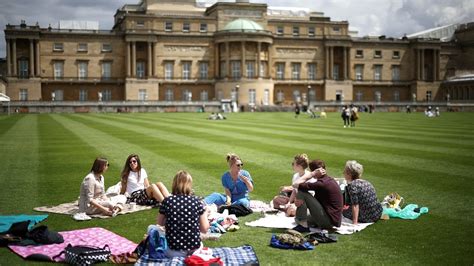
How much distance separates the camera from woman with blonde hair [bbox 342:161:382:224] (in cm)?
1277

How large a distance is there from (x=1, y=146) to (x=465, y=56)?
12082 cm

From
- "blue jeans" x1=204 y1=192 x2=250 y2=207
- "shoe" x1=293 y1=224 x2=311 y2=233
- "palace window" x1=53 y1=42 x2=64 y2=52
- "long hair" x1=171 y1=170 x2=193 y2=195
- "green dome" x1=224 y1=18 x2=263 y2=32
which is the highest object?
"green dome" x1=224 y1=18 x2=263 y2=32

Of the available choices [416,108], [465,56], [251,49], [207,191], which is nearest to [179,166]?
[207,191]

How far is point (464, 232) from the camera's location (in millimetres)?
11805

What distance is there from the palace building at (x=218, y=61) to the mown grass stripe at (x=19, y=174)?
7379cm

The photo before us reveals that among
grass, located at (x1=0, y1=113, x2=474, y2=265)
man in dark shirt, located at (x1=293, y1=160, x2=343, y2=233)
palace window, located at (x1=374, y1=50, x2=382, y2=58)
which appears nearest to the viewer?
grass, located at (x1=0, y1=113, x2=474, y2=265)

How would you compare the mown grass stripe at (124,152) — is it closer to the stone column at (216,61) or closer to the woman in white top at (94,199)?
the woman in white top at (94,199)

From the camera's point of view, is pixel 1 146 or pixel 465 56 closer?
pixel 1 146

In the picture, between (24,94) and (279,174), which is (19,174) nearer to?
(279,174)

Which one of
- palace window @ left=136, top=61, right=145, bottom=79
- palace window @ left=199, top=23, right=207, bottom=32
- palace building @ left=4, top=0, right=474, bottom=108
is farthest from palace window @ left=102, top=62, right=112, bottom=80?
palace window @ left=199, top=23, right=207, bottom=32

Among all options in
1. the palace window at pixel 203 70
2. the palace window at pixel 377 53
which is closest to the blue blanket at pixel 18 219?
the palace window at pixel 203 70

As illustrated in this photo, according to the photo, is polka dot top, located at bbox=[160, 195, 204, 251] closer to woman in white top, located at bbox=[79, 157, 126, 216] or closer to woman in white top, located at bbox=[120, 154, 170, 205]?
woman in white top, located at bbox=[79, 157, 126, 216]

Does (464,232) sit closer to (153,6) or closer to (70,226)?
(70,226)

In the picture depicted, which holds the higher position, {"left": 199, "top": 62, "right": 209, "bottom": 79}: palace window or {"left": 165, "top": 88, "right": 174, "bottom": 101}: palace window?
{"left": 199, "top": 62, "right": 209, "bottom": 79}: palace window
